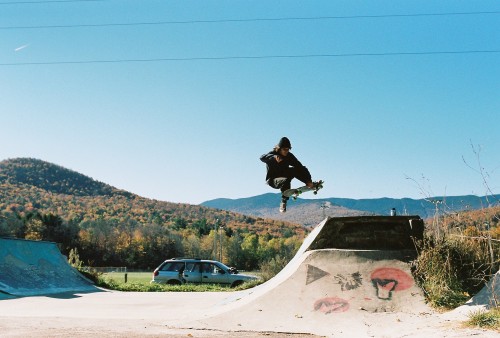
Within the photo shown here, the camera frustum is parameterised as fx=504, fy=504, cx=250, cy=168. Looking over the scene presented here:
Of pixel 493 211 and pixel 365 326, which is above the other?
pixel 493 211

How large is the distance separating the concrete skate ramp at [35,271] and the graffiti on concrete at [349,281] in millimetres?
9380

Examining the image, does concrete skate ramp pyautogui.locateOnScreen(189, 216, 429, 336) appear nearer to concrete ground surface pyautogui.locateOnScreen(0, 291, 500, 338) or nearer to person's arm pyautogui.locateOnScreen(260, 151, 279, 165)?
concrete ground surface pyautogui.locateOnScreen(0, 291, 500, 338)

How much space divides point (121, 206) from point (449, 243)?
144350 mm

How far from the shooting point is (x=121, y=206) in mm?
147125

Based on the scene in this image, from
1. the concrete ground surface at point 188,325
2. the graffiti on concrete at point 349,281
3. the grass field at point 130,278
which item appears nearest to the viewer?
the concrete ground surface at point 188,325

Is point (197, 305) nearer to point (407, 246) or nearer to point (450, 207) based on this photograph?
point (407, 246)

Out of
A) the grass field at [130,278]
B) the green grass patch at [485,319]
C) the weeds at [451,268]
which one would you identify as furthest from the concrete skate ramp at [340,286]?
the grass field at [130,278]

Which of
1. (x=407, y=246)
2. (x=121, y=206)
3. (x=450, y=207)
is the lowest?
(x=407, y=246)

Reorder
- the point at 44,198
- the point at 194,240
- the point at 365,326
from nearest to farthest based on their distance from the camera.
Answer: the point at 365,326 < the point at 194,240 < the point at 44,198

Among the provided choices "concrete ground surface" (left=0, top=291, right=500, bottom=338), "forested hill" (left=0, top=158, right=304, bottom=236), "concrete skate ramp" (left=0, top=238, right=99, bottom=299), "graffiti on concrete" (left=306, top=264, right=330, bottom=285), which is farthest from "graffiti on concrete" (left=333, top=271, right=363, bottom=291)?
"forested hill" (left=0, top=158, right=304, bottom=236)

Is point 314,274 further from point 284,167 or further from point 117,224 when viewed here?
point 117,224

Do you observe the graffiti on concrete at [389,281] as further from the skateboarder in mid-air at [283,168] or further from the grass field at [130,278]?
the grass field at [130,278]

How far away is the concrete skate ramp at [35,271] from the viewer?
48.1 ft

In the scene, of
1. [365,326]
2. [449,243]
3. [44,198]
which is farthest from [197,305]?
[44,198]
